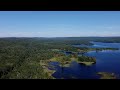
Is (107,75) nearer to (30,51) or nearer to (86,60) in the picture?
(86,60)

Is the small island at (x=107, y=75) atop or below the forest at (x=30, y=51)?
below

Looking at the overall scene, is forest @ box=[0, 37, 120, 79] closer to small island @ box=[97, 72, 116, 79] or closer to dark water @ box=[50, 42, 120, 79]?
dark water @ box=[50, 42, 120, 79]

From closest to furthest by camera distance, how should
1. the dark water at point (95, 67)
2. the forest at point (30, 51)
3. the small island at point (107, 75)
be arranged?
the small island at point (107, 75) → the dark water at point (95, 67) → the forest at point (30, 51)

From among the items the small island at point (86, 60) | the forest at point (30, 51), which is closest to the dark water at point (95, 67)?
the small island at point (86, 60)

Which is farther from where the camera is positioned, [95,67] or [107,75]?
[95,67]

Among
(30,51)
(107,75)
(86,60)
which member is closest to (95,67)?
(86,60)

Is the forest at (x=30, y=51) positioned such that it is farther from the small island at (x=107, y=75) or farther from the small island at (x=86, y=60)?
the small island at (x=107, y=75)

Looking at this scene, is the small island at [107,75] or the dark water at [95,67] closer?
the small island at [107,75]

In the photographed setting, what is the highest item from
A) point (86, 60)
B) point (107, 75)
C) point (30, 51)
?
point (30, 51)

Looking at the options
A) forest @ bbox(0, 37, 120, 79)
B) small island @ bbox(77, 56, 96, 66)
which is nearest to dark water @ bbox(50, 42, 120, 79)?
small island @ bbox(77, 56, 96, 66)

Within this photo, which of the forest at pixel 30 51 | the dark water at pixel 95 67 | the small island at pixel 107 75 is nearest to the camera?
→ the small island at pixel 107 75
